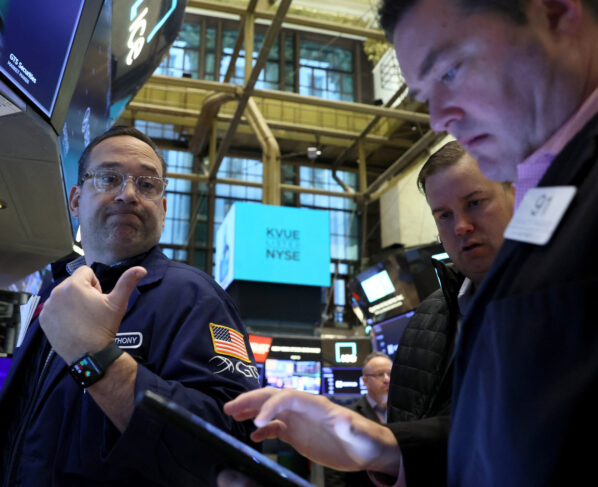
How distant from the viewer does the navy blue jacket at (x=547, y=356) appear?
2.26 ft

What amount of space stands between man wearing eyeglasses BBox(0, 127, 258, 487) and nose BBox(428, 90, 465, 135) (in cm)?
69

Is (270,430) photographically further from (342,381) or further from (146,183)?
(342,381)

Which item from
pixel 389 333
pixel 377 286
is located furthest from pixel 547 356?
pixel 377 286

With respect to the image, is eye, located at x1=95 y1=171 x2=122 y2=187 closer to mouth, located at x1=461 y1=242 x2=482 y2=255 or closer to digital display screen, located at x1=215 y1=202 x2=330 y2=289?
mouth, located at x1=461 y1=242 x2=482 y2=255

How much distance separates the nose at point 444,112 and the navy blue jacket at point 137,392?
2.66 feet

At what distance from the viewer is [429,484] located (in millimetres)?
1197

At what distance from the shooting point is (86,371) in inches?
51.0

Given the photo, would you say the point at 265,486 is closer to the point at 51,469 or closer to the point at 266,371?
the point at 51,469

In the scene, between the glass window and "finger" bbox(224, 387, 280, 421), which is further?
the glass window

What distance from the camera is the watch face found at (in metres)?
1.29

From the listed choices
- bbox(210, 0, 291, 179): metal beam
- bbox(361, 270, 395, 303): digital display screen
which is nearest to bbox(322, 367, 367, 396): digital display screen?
bbox(361, 270, 395, 303): digital display screen

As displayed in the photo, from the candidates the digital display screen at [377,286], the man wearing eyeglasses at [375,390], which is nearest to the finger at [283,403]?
the man wearing eyeglasses at [375,390]

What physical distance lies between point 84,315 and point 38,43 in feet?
6.66

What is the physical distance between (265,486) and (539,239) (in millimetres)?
472
